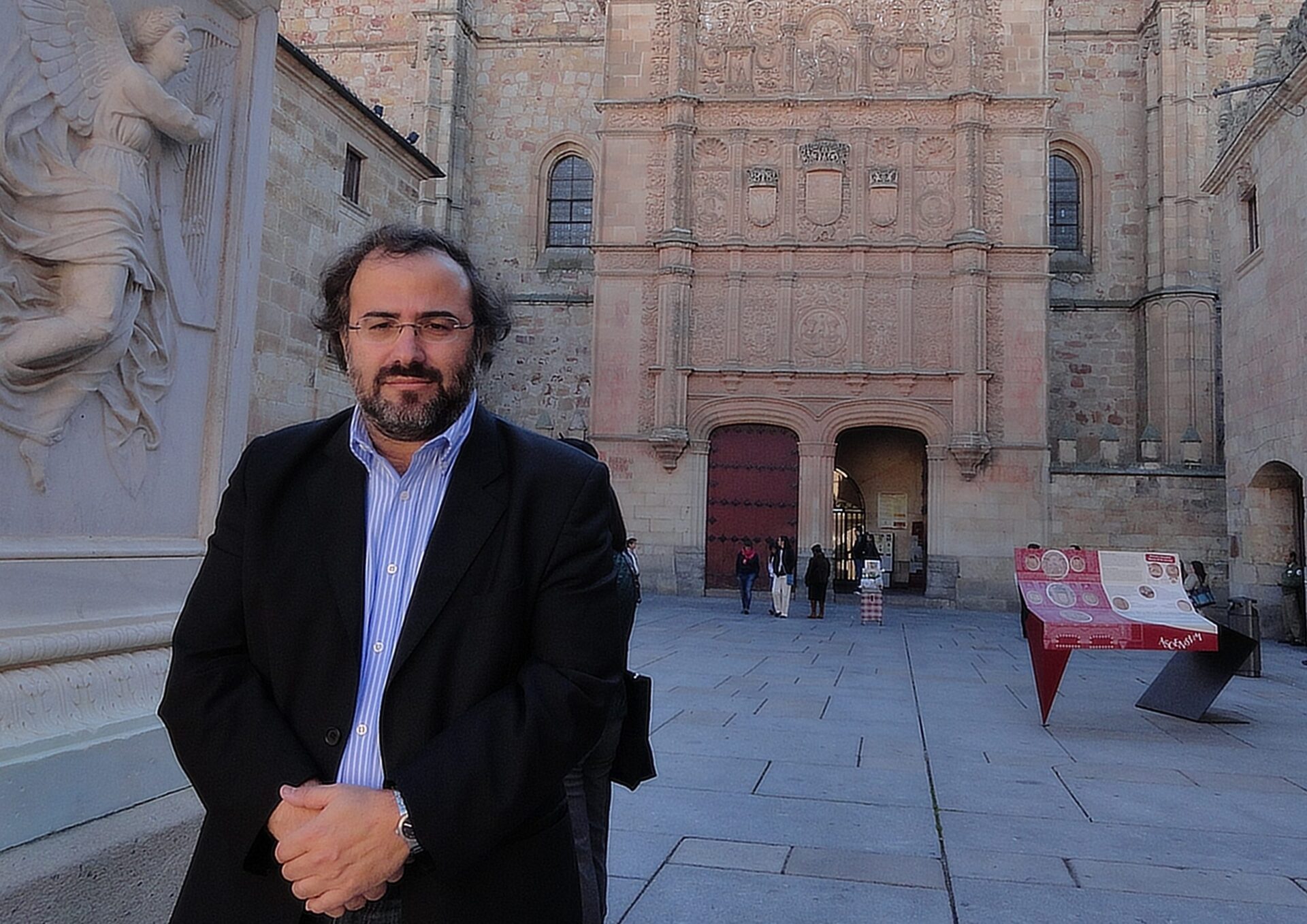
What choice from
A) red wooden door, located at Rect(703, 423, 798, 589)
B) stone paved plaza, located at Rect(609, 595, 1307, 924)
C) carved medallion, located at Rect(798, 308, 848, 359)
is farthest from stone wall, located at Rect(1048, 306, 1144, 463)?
stone paved plaza, located at Rect(609, 595, 1307, 924)

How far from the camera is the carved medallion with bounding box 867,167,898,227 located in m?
23.8

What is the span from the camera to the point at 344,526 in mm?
1777

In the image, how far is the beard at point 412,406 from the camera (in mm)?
1800

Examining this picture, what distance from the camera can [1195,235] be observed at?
1009 inches

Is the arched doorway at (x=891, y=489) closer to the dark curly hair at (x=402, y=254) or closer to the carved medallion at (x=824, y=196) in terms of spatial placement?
the carved medallion at (x=824, y=196)

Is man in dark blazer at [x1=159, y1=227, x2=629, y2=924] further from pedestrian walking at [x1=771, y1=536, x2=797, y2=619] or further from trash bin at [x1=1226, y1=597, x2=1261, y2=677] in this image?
pedestrian walking at [x1=771, y1=536, x2=797, y2=619]

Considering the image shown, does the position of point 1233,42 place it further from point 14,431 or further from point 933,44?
point 14,431

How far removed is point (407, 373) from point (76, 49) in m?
1.79

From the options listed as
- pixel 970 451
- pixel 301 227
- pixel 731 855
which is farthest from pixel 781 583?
pixel 731 855

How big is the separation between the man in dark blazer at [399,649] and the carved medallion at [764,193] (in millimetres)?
23137

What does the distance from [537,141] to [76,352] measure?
2866 cm

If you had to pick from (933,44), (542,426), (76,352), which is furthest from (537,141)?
(76,352)

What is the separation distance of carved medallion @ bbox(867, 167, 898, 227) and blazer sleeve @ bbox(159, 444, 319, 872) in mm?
23642

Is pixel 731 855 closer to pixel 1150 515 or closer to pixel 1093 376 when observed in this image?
pixel 1150 515
